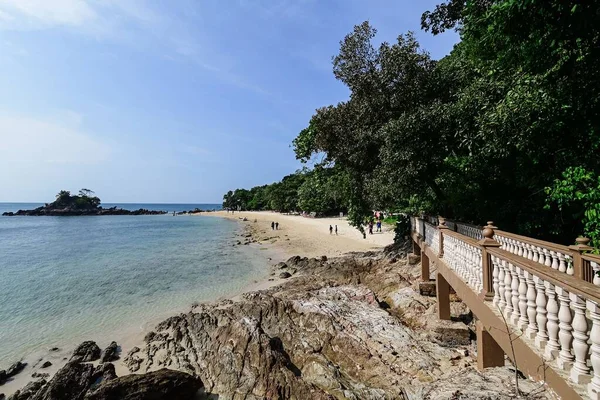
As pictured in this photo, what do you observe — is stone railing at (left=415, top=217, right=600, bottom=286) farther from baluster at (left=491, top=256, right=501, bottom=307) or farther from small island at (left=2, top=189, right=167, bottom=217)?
small island at (left=2, top=189, right=167, bottom=217)

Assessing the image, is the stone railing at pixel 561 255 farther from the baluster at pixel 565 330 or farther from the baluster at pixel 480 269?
the baluster at pixel 565 330

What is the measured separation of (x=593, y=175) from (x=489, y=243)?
396 cm

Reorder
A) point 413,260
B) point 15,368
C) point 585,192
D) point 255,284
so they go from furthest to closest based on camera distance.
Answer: point 255,284 < point 413,260 < point 15,368 < point 585,192

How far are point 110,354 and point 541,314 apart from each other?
11.1 metres

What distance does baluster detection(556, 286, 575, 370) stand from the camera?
9.25ft

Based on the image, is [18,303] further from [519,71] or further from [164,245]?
[519,71]

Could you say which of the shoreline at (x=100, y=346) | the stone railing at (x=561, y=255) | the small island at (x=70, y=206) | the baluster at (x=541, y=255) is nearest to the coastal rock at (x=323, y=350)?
the shoreline at (x=100, y=346)

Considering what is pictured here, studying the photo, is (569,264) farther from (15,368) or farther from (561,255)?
(15,368)

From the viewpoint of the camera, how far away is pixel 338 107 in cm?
1501

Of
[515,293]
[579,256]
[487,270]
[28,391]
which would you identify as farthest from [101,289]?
[579,256]

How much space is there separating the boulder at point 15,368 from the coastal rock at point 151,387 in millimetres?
4624

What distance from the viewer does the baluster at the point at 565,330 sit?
2.82 meters

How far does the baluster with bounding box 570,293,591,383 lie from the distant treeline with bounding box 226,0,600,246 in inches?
168

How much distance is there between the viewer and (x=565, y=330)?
9.37ft
